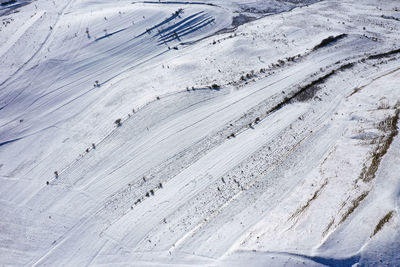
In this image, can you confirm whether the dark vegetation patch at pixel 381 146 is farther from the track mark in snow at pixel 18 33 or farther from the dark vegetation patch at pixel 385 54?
the track mark in snow at pixel 18 33

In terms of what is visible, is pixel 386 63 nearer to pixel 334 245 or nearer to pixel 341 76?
pixel 341 76

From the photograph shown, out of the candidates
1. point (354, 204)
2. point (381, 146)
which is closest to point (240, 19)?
point (381, 146)

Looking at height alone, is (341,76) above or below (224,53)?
below

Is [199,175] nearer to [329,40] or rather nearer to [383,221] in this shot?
[383,221]

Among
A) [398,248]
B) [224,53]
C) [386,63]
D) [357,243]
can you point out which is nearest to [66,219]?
[357,243]

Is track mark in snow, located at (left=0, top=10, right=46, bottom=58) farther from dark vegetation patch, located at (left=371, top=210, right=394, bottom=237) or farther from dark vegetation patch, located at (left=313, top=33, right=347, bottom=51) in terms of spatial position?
dark vegetation patch, located at (left=371, top=210, right=394, bottom=237)

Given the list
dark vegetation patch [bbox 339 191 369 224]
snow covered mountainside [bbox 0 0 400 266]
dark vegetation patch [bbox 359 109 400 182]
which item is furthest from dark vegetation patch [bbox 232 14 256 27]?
dark vegetation patch [bbox 339 191 369 224]

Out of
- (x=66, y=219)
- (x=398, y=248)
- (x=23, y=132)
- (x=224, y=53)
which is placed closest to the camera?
(x=398, y=248)

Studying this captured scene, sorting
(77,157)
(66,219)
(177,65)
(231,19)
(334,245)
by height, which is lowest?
(334,245)
